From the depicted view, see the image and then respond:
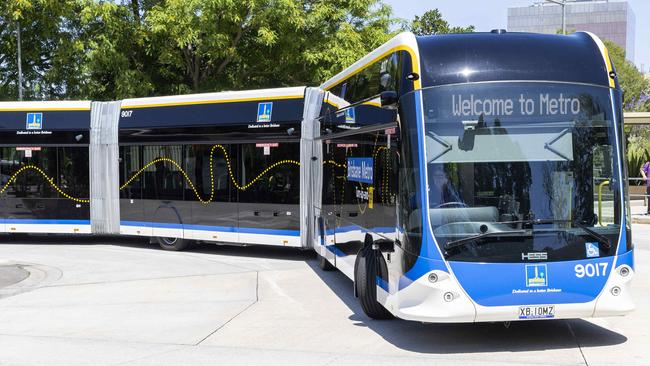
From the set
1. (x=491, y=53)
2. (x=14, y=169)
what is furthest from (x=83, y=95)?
(x=491, y=53)

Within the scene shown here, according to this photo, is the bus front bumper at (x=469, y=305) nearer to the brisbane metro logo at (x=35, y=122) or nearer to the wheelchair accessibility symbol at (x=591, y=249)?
the wheelchair accessibility symbol at (x=591, y=249)

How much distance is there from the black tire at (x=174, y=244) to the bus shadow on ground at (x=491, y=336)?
7565 mm

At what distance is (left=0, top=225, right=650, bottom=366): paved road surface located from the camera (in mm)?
6758

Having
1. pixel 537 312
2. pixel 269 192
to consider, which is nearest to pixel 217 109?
pixel 269 192

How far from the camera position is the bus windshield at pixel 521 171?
6633 millimetres

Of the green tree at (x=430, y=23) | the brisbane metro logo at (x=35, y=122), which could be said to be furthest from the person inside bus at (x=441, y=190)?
the green tree at (x=430, y=23)

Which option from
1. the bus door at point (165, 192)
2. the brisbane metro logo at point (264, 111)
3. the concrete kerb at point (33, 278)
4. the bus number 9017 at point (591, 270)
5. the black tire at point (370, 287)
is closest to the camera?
the bus number 9017 at point (591, 270)

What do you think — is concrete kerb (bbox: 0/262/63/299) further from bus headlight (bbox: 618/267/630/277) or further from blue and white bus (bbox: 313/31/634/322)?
bus headlight (bbox: 618/267/630/277)

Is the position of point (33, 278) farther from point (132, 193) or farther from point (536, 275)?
point (536, 275)

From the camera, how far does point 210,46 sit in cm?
1870

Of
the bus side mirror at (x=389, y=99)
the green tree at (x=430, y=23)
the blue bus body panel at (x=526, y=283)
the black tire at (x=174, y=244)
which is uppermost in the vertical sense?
the green tree at (x=430, y=23)

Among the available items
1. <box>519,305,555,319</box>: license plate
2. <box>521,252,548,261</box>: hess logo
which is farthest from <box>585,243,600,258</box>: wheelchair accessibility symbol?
<box>519,305,555,319</box>: license plate

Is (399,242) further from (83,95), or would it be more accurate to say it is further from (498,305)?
(83,95)

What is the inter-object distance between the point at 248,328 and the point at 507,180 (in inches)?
131
